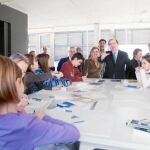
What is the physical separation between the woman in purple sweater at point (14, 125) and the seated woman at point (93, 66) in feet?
11.1

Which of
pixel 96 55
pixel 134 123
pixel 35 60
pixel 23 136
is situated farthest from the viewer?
pixel 96 55

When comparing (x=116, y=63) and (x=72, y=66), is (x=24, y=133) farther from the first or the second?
(x=116, y=63)

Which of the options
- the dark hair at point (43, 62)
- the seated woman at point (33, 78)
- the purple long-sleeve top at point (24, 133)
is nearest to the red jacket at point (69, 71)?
the dark hair at point (43, 62)

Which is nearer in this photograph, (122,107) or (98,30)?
(122,107)

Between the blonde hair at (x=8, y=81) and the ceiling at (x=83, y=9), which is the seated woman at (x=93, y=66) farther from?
the blonde hair at (x=8, y=81)

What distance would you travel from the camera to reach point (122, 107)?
6.37ft

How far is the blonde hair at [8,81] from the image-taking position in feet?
3.06

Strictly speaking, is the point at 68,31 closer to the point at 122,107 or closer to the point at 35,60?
the point at 35,60

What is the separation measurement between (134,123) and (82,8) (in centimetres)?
531

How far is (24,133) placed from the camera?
3.14 ft

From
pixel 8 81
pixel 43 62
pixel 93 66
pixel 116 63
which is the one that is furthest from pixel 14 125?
pixel 116 63

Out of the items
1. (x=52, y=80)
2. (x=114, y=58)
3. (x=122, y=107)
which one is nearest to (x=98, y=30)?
(x=114, y=58)

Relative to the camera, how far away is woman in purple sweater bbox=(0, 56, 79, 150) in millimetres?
935

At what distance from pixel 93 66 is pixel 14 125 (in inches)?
139
